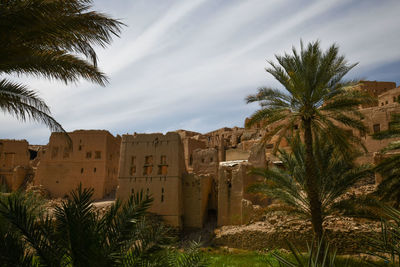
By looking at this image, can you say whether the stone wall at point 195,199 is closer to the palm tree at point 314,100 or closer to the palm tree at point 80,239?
the palm tree at point 314,100

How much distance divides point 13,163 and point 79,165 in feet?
27.5

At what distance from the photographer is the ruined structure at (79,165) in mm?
27781

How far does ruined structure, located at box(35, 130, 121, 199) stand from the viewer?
91.1 ft

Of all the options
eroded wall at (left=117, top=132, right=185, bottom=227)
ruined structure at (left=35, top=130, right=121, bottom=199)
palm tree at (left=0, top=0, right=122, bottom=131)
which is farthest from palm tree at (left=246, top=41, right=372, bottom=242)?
ruined structure at (left=35, top=130, right=121, bottom=199)

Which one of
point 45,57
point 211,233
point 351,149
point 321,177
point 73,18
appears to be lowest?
point 211,233

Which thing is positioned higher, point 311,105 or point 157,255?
point 311,105

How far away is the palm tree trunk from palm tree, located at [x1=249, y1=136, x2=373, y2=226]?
637 millimetres

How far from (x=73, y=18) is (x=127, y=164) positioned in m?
17.7

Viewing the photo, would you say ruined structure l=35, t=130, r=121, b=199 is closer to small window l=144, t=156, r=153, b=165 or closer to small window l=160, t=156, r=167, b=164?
small window l=144, t=156, r=153, b=165

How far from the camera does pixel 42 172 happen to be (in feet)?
92.9

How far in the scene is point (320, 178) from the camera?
1354 centimetres

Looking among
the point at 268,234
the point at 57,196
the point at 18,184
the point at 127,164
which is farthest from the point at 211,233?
the point at 18,184

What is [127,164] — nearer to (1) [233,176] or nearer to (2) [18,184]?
(1) [233,176]

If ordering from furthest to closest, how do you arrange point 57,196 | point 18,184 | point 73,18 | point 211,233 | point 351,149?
point 18,184 → point 57,196 → point 211,233 → point 351,149 → point 73,18
